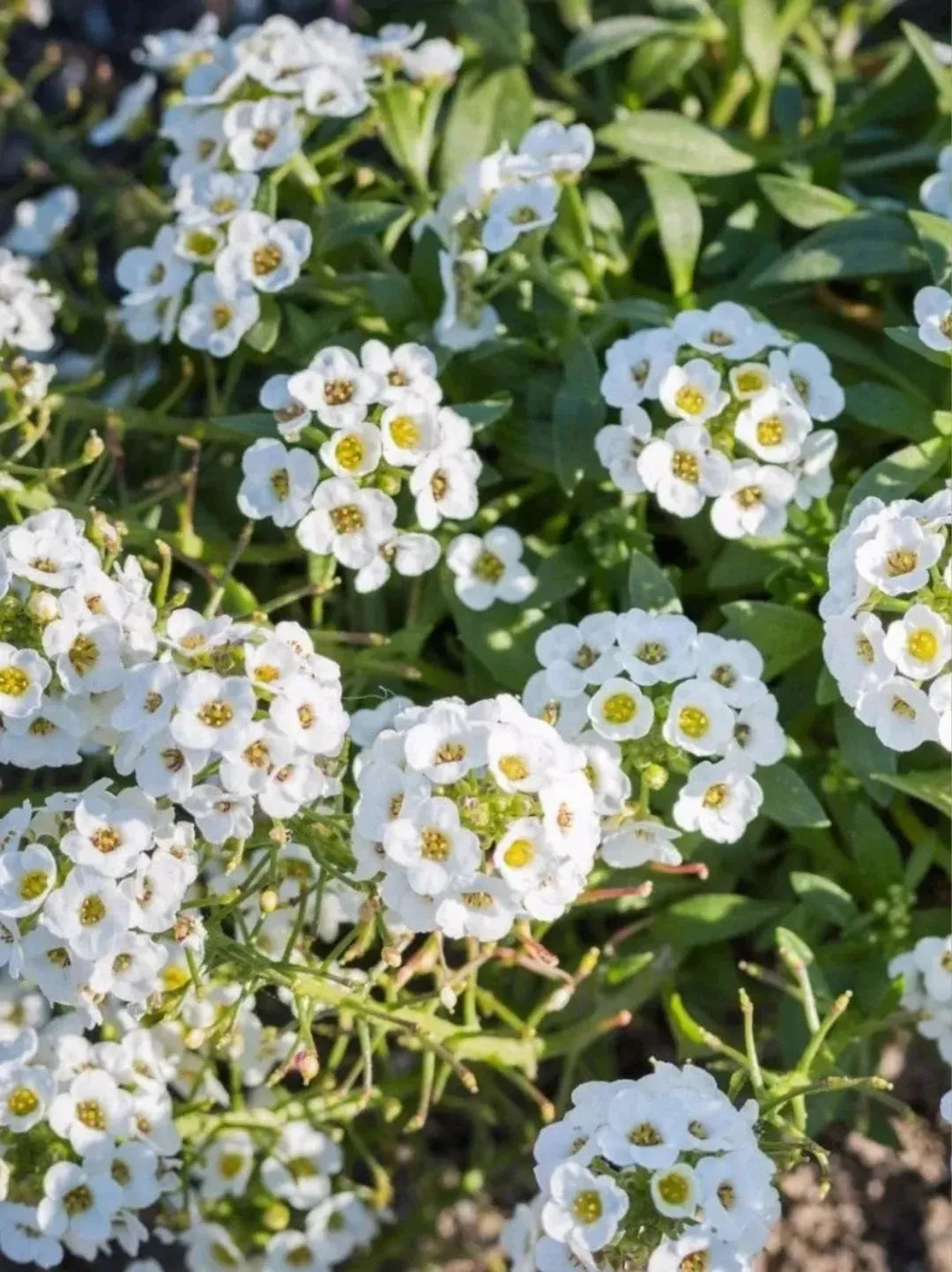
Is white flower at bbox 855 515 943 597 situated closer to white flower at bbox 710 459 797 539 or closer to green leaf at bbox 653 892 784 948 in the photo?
white flower at bbox 710 459 797 539

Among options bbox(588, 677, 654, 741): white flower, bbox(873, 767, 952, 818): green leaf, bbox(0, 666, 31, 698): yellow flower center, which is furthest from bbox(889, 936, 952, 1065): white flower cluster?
bbox(0, 666, 31, 698): yellow flower center

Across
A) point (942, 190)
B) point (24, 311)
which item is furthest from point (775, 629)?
point (24, 311)

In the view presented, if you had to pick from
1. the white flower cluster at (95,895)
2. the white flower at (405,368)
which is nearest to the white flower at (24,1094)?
the white flower cluster at (95,895)

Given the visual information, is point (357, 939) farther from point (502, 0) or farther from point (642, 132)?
point (502, 0)

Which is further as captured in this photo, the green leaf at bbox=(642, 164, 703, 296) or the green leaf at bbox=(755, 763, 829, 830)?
the green leaf at bbox=(642, 164, 703, 296)

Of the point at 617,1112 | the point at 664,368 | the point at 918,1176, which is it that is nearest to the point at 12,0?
the point at 664,368

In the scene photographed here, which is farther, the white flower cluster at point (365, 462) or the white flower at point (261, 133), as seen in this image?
the white flower at point (261, 133)

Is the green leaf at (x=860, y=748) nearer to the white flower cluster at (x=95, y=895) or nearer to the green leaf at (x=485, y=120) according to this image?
the white flower cluster at (x=95, y=895)
